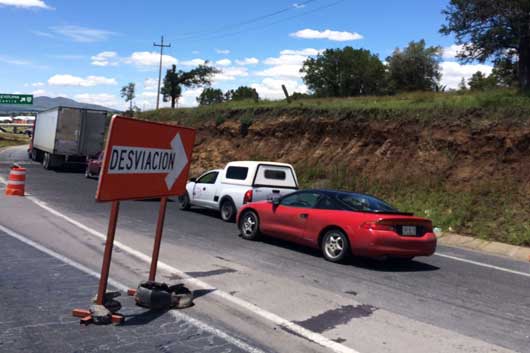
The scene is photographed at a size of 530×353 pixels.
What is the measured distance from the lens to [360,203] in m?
9.84

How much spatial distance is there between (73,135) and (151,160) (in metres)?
25.9

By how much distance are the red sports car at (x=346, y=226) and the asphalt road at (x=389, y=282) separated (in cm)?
31

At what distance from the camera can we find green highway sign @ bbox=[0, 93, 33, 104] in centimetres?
4394

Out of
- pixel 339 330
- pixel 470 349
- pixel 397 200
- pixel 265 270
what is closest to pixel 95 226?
pixel 265 270

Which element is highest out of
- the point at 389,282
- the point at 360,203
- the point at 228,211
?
the point at 360,203

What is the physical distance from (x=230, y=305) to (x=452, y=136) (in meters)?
13.7

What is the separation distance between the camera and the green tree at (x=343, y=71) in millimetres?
67806

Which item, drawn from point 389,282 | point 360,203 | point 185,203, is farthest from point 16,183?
point 389,282

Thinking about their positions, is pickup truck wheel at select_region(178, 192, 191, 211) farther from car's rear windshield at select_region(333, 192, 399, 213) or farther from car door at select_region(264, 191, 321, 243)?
car's rear windshield at select_region(333, 192, 399, 213)

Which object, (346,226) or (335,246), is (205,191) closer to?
(335,246)

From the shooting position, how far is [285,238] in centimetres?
1057

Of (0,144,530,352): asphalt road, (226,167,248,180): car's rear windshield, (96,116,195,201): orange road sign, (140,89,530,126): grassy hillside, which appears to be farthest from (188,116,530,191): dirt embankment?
(96,116,195,201): orange road sign

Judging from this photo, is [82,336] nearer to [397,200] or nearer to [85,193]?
[397,200]

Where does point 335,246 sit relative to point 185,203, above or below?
above
